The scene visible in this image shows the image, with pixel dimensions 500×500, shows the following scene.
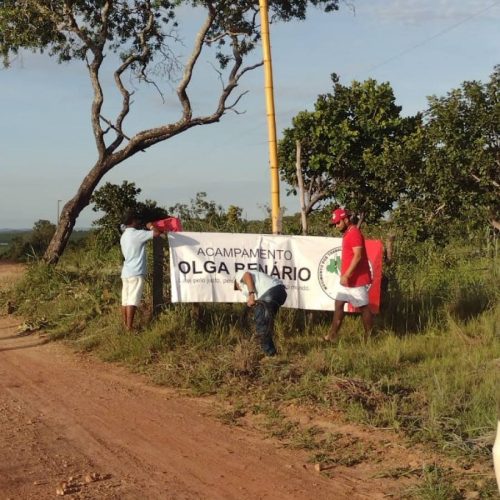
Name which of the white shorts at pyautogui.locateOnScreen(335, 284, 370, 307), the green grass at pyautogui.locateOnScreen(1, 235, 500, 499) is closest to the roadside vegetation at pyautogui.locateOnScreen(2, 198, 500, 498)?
the green grass at pyautogui.locateOnScreen(1, 235, 500, 499)

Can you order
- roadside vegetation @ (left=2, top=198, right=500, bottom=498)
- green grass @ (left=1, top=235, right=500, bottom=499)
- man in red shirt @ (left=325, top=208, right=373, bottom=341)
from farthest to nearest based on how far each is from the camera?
man in red shirt @ (left=325, top=208, right=373, bottom=341), green grass @ (left=1, top=235, right=500, bottom=499), roadside vegetation @ (left=2, top=198, right=500, bottom=498)

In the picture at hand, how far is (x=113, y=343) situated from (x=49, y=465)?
3.55 metres

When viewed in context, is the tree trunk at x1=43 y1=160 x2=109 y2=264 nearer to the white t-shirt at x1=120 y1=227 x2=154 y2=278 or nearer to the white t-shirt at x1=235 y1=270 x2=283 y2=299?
the white t-shirt at x1=120 y1=227 x2=154 y2=278

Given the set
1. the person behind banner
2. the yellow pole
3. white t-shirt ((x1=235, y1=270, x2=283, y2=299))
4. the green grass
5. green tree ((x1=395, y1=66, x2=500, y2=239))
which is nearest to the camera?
the green grass

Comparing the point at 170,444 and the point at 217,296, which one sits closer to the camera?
the point at 170,444

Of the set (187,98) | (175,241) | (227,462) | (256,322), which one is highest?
(187,98)

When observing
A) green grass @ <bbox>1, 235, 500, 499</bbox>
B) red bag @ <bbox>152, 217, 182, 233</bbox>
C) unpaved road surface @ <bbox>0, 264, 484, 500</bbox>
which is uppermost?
red bag @ <bbox>152, 217, 182, 233</bbox>

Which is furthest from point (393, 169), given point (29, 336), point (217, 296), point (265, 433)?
point (265, 433)

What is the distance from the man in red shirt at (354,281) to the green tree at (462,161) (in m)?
6.38

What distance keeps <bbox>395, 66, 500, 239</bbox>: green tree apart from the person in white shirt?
764 cm

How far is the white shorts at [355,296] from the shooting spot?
8.12 metres

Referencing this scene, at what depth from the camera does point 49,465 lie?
4539mm

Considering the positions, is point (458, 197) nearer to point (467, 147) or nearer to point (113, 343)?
point (467, 147)

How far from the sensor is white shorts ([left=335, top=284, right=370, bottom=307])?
8.12m
